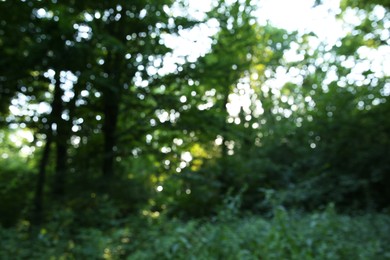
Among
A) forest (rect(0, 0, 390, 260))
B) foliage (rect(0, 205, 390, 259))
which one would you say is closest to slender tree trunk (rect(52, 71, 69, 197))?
forest (rect(0, 0, 390, 260))

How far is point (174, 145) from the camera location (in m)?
10.8

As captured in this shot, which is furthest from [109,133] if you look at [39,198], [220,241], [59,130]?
[220,241]

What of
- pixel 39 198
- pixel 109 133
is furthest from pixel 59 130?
pixel 109 133

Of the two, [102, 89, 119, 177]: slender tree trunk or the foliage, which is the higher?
[102, 89, 119, 177]: slender tree trunk

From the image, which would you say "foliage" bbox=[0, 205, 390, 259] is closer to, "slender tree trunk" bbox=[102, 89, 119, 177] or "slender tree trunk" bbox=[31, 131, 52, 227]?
"slender tree trunk" bbox=[31, 131, 52, 227]

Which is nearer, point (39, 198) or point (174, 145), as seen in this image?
point (39, 198)

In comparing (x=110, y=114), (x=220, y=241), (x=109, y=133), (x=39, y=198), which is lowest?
(x=220, y=241)

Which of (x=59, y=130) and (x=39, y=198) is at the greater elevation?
(x=59, y=130)

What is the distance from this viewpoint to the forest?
5.99 meters

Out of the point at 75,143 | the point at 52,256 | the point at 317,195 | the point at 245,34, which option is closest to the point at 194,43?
the point at 245,34

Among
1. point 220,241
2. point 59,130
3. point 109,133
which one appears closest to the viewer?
point 220,241

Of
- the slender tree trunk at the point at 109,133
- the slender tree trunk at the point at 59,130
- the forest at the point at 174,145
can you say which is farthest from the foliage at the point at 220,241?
the slender tree trunk at the point at 109,133

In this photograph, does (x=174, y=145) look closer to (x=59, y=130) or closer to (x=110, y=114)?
(x=110, y=114)

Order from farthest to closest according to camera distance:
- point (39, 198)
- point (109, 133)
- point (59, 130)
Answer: point (109, 133)
point (59, 130)
point (39, 198)
